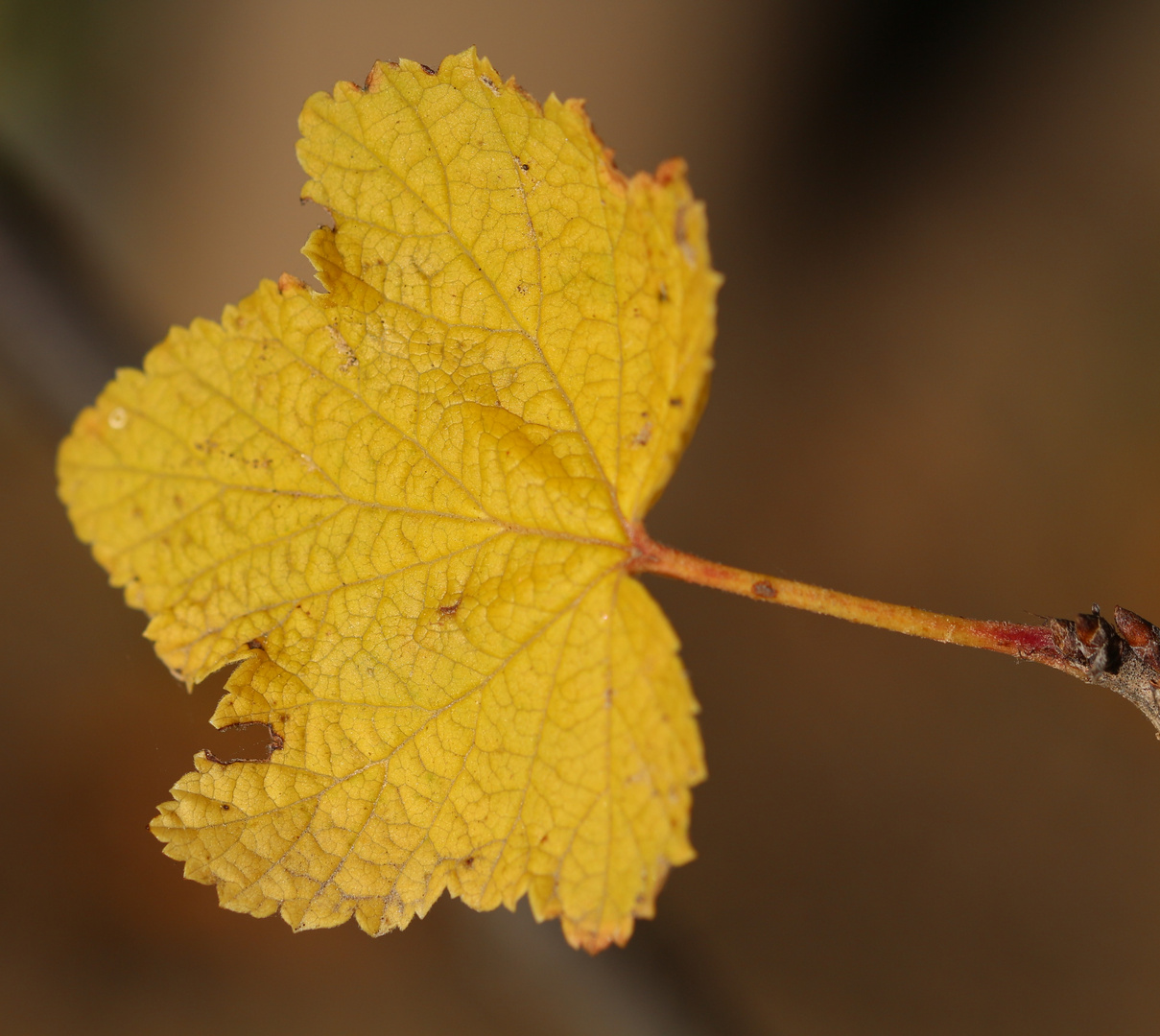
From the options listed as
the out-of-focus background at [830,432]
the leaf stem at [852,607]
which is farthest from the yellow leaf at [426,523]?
the out-of-focus background at [830,432]

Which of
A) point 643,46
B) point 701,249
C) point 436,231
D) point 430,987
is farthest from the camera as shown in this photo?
point 643,46

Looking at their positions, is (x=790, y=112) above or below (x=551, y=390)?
above

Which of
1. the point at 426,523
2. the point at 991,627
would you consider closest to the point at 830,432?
the point at 991,627

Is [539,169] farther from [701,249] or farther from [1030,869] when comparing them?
[1030,869]

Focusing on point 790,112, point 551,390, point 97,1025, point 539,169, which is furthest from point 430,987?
point 790,112

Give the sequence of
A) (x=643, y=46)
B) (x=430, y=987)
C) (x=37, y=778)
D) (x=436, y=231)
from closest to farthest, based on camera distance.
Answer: (x=436, y=231), (x=37, y=778), (x=430, y=987), (x=643, y=46)

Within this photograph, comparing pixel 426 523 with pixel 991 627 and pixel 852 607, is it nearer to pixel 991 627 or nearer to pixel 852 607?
pixel 852 607
